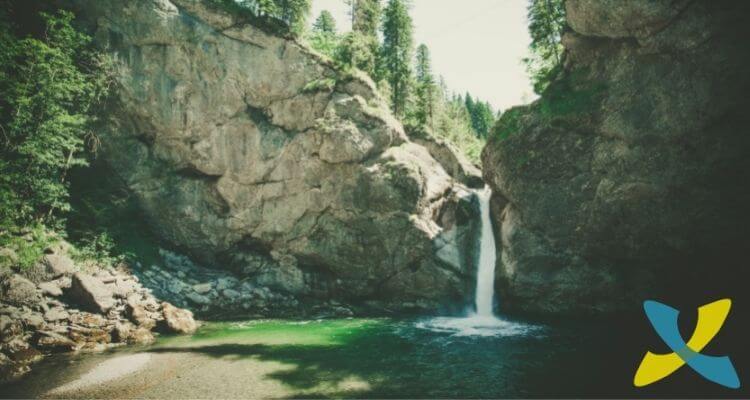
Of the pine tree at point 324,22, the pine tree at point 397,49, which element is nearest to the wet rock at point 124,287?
the pine tree at point 397,49

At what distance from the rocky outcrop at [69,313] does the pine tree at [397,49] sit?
3170cm

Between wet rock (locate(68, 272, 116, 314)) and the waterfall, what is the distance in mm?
21314

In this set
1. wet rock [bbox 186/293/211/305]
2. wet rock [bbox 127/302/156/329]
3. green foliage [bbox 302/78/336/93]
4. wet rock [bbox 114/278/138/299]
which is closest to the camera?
wet rock [bbox 127/302/156/329]

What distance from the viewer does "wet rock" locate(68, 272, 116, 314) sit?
19.1 m

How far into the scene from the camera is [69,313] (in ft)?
59.9

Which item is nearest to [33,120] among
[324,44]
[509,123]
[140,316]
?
[140,316]

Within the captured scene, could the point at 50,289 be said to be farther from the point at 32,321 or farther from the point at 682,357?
the point at 682,357

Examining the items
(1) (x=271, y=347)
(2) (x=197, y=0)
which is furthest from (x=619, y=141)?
(2) (x=197, y=0)

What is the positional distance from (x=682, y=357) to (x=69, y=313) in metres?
24.5

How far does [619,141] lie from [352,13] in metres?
32.3

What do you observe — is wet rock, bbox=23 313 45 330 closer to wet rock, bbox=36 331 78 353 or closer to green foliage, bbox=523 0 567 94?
wet rock, bbox=36 331 78 353

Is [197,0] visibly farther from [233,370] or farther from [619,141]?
[619,141]

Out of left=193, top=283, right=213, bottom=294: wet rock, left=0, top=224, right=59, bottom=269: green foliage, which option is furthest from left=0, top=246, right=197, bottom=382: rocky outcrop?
left=193, top=283, right=213, bottom=294: wet rock

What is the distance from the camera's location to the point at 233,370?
1362 cm
